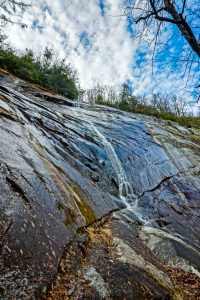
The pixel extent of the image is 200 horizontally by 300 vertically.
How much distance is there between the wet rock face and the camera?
3.02 meters

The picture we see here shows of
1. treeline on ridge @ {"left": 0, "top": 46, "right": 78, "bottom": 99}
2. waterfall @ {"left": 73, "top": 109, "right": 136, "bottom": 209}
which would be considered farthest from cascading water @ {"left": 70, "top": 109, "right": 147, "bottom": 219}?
treeline on ridge @ {"left": 0, "top": 46, "right": 78, "bottom": 99}

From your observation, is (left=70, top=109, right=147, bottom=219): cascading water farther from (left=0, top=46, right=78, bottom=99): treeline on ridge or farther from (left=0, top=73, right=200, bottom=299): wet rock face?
(left=0, top=46, right=78, bottom=99): treeline on ridge

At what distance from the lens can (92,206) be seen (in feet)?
18.5

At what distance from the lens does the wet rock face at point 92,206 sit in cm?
302

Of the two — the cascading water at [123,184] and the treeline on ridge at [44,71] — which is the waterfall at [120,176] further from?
the treeline on ridge at [44,71]

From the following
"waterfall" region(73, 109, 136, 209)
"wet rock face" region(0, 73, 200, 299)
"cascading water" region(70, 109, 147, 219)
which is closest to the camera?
"wet rock face" region(0, 73, 200, 299)

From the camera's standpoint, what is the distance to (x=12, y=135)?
5.91 meters

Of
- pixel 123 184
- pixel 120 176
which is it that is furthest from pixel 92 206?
pixel 120 176

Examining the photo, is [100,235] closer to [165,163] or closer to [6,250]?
[6,250]

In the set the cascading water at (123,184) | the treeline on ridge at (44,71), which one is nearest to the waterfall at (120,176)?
the cascading water at (123,184)

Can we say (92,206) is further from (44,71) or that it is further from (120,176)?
(44,71)

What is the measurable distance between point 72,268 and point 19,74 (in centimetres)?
2353

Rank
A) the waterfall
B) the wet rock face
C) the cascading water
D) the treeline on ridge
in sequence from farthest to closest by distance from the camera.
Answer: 1. the treeline on ridge
2. the waterfall
3. the cascading water
4. the wet rock face

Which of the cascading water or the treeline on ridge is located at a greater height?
the treeline on ridge
